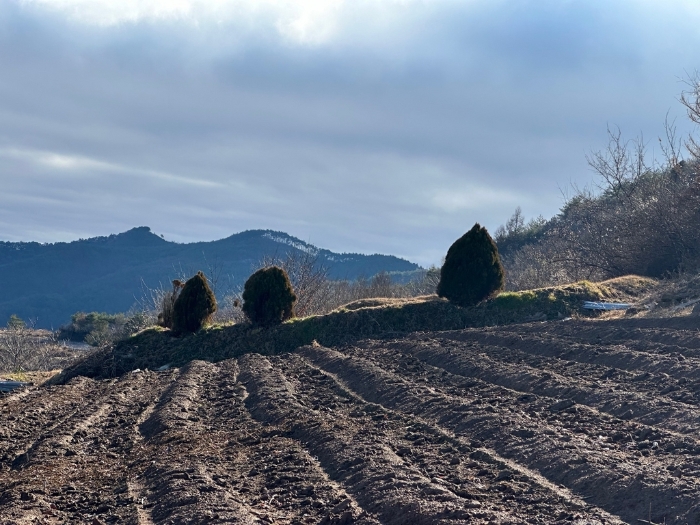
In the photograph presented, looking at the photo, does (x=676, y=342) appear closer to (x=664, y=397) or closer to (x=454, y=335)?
(x=664, y=397)

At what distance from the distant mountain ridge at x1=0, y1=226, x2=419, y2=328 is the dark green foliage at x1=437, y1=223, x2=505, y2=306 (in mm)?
72350

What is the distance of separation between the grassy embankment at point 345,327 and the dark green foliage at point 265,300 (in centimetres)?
30

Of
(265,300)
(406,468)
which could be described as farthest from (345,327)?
(406,468)

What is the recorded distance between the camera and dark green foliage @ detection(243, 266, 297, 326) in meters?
20.8

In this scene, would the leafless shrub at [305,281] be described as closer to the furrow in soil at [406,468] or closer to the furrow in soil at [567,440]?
the furrow in soil at [567,440]

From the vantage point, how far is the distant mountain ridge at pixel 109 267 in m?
97.2

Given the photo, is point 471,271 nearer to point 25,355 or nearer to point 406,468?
point 406,468

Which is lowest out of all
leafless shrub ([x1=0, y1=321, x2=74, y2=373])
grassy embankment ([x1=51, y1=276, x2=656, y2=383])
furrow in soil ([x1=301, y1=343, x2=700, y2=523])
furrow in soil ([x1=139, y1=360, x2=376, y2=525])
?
leafless shrub ([x1=0, y1=321, x2=74, y2=373])

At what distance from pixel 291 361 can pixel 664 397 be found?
8957mm

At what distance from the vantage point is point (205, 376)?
1524 centimetres

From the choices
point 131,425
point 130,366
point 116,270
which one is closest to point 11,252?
point 116,270

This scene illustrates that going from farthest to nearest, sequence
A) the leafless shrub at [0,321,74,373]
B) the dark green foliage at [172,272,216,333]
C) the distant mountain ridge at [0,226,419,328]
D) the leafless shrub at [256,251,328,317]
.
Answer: the distant mountain ridge at [0,226,419,328]
the leafless shrub at [0,321,74,373]
the leafless shrub at [256,251,328,317]
the dark green foliage at [172,272,216,333]

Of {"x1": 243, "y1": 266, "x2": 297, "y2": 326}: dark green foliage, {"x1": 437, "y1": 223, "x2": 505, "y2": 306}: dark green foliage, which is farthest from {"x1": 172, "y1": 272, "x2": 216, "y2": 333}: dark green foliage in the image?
{"x1": 437, "y1": 223, "x2": 505, "y2": 306}: dark green foliage

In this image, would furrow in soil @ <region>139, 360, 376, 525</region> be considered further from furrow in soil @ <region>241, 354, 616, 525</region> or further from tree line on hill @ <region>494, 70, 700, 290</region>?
tree line on hill @ <region>494, 70, 700, 290</region>
